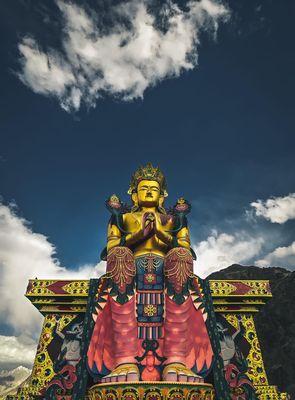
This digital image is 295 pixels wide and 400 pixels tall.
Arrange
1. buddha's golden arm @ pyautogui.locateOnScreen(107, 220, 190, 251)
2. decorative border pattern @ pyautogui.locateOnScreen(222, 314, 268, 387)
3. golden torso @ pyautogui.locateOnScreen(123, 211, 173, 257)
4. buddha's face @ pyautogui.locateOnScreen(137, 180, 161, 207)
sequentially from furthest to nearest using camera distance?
buddha's face @ pyautogui.locateOnScreen(137, 180, 161, 207) < golden torso @ pyautogui.locateOnScreen(123, 211, 173, 257) < buddha's golden arm @ pyautogui.locateOnScreen(107, 220, 190, 251) < decorative border pattern @ pyautogui.locateOnScreen(222, 314, 268, 387)

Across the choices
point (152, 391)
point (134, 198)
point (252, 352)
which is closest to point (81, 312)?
point (134, 198)

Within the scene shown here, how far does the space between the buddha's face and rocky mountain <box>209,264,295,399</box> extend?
10.3 meters

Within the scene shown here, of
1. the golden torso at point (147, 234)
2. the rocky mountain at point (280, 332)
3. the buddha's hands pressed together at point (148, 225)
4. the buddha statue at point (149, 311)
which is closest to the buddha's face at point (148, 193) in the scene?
the golden torso at point (147, 234)

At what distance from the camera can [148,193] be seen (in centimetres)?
883

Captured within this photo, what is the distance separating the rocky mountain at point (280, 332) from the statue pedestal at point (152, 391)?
1052cm

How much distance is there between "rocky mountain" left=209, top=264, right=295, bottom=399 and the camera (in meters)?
14.4

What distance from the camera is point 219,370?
20.1ft

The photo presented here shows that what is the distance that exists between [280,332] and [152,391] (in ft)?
44.6

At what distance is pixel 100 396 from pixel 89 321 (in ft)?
4.98

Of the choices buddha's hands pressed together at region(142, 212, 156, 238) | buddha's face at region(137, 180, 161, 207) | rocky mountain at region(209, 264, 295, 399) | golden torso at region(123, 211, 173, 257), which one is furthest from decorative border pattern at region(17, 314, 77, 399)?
rocky mountain at region(209, 264, 295, 399)

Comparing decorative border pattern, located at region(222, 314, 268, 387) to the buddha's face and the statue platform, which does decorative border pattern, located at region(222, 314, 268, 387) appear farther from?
the buddha's face

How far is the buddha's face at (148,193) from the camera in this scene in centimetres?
878

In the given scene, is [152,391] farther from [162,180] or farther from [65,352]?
[162,180]

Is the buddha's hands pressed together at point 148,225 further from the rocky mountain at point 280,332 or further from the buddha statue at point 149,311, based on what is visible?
the rocky mountain at point 280,332
